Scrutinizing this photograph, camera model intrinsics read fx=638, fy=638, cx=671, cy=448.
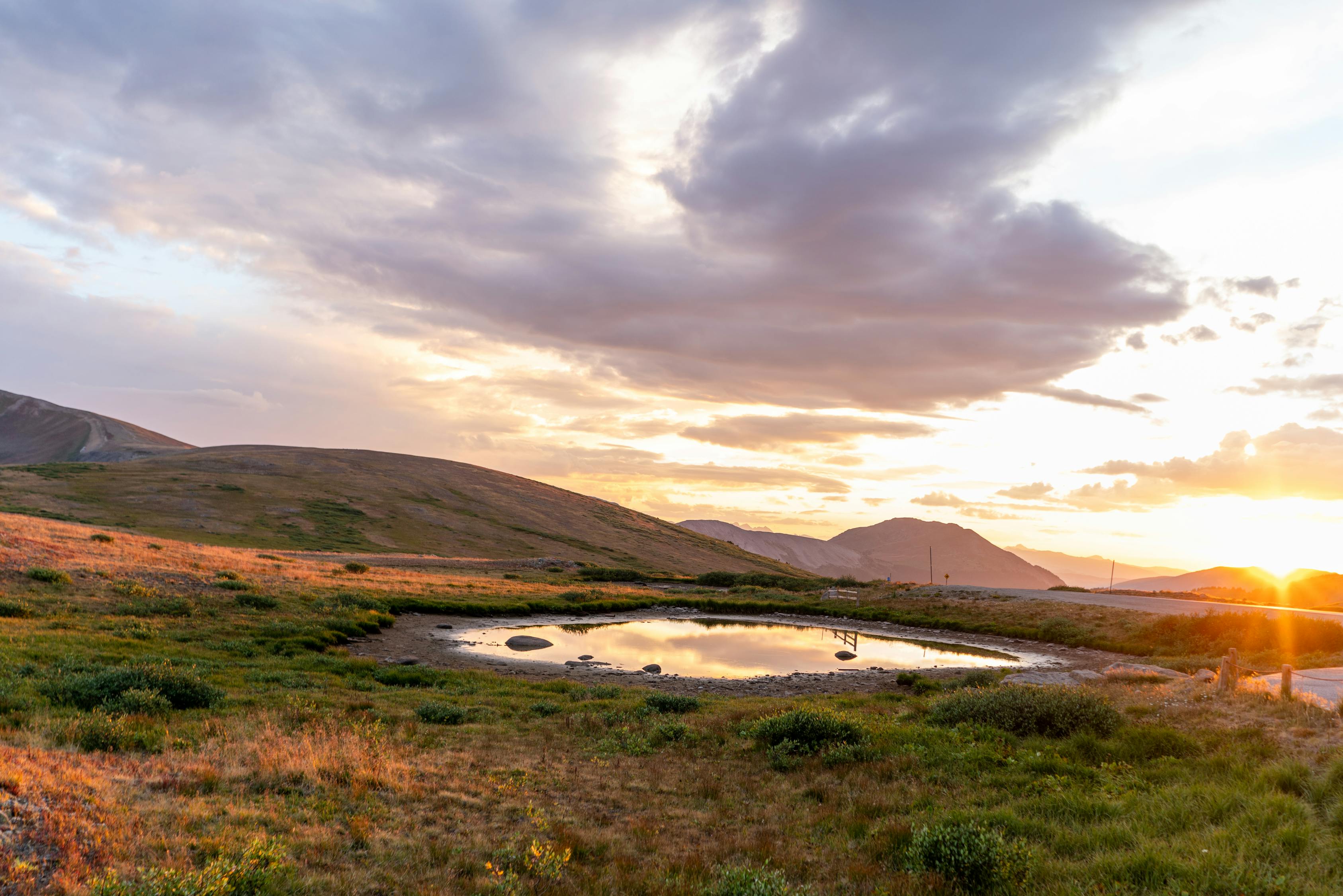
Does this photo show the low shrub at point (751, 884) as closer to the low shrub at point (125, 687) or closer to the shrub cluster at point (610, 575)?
the low shrub at point (125, 687)

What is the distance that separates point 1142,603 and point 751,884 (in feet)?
214

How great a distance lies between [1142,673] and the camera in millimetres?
23656

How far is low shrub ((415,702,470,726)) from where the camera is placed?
18.8 m

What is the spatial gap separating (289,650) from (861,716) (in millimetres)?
24664

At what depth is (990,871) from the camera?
8.37 metres

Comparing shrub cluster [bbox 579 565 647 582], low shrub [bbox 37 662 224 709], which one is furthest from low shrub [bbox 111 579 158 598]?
shrub cluster [bbox 579 565 647 582]

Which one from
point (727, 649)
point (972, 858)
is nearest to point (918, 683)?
point (727, 649)

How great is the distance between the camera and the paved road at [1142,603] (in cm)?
4419

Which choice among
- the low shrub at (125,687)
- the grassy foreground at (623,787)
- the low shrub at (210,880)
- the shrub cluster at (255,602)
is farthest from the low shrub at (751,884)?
the shrub cluster at (255,602)

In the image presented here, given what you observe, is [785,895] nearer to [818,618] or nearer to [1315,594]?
[818,618]

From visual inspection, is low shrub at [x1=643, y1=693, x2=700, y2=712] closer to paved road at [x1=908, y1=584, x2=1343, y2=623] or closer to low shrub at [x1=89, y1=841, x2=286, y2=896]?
low shrub at [x1=89, y1=841, x2=286, y2=896]

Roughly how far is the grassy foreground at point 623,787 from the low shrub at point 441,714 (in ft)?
0.38

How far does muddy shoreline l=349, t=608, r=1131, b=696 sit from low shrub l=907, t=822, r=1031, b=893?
1985 centimetres

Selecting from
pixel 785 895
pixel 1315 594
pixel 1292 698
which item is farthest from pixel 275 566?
pixel 1315 594
